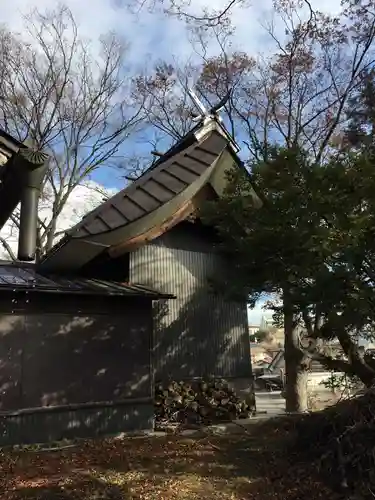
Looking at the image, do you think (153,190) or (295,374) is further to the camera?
(295,374)

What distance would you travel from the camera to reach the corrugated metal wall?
10.3m

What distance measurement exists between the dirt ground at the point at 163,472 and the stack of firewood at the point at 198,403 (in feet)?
6.14

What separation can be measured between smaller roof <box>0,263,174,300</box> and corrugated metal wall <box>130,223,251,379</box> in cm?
89

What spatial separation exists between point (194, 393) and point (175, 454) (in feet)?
10.1

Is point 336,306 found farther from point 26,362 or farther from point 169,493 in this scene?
point 26,362

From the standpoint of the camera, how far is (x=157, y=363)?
1002cm

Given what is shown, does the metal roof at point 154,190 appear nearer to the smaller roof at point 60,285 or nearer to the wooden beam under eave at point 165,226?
the wooden beam under eave at point 165,226

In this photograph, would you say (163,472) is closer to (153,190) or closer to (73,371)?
(73,371)

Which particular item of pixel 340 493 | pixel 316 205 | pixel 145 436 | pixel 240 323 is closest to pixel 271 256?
pixel 316 205

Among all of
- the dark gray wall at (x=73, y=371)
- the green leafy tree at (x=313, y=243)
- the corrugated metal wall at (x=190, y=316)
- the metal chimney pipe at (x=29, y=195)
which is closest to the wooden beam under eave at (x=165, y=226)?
the corrugated metal wall at (x=190, y=316)

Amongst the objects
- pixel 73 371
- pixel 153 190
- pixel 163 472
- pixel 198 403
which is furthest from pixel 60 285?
pixel 198 403

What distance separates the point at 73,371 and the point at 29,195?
3079 millimetres

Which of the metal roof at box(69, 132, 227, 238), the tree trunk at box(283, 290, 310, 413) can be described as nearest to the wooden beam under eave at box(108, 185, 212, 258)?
the metal roof at box(69, 132, 227, 238)

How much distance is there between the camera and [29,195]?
7.78 metres
